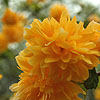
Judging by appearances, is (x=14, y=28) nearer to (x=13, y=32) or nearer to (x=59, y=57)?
(x=13, y=32)

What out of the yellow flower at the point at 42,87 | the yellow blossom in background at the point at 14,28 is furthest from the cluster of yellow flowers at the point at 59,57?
the yellow blossom in background at the point at 14,28

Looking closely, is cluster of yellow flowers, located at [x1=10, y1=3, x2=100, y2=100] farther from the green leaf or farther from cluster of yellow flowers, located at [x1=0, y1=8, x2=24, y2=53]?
cluster of yellow flowers, located at [x1=0, y1=8, x2=24, y2=53]

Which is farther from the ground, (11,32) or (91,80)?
(11,32)

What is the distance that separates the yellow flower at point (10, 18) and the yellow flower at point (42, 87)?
5.28 feet

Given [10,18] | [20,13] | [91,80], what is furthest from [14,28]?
[91,80]

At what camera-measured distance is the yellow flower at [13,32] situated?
2.66m

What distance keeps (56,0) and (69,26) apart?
233 cm

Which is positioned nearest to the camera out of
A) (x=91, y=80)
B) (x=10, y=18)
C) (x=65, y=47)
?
(x=65, y=47)

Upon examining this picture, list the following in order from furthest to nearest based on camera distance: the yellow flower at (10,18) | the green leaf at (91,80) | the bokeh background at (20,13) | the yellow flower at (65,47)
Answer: the bokeh background at (20,13) → the yellow flower at (10,18) → the green leaf at (91,80) → the yellow flower at (65,47)

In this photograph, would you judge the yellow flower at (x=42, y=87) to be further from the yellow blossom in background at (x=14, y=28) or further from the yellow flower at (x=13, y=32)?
the yellow flower at (x=13, y=32)

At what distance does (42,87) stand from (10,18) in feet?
5.77

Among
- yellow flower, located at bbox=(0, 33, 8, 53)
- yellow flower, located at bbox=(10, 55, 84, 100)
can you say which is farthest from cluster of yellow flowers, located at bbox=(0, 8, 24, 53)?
yellow flower, located at bbox=(10, 55, 84, 100)

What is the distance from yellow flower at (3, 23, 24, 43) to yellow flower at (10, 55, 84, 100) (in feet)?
6.33

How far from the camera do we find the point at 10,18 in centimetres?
236
